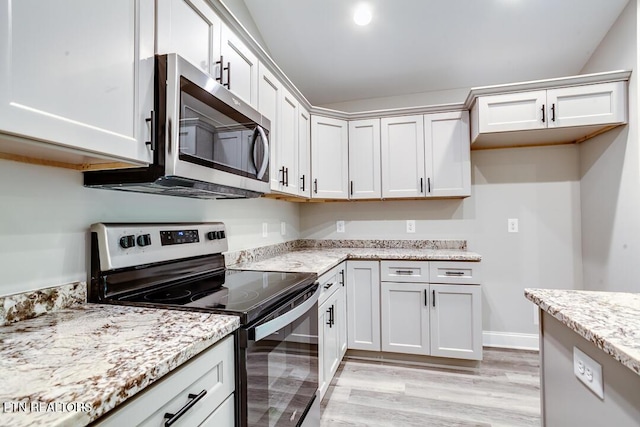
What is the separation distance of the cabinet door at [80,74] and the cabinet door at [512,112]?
2319mm

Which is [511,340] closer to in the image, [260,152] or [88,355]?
[260,152]

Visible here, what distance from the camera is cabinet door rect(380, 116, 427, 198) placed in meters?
2.83

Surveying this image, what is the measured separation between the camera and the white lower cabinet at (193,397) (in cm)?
61

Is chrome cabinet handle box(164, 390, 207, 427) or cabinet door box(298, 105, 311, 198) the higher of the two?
cabinet door box(298, 105, 311, 198)

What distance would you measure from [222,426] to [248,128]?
1203 mm

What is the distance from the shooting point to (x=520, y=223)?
288cm

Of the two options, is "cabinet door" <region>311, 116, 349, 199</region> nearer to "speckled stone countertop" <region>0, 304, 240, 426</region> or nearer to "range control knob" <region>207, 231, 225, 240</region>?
"range control knob" <region>207, 231, 225, 240</region>

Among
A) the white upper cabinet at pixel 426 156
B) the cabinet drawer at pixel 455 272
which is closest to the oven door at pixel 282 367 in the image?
the cabinet drawer at pixel 455 272

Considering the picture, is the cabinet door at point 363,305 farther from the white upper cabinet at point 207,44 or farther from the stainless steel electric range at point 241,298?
the white upper cabinet at point 207,44

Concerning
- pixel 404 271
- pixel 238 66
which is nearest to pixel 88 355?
pixel 238 66

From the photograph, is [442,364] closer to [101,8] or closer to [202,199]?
[202,199]

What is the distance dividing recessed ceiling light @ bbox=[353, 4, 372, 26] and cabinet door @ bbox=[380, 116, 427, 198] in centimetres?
81

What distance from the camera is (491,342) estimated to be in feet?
9.57

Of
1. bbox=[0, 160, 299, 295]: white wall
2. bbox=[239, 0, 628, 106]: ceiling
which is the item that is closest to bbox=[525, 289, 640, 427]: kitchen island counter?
bbox=[0, 160, 299, 295]: white wall
